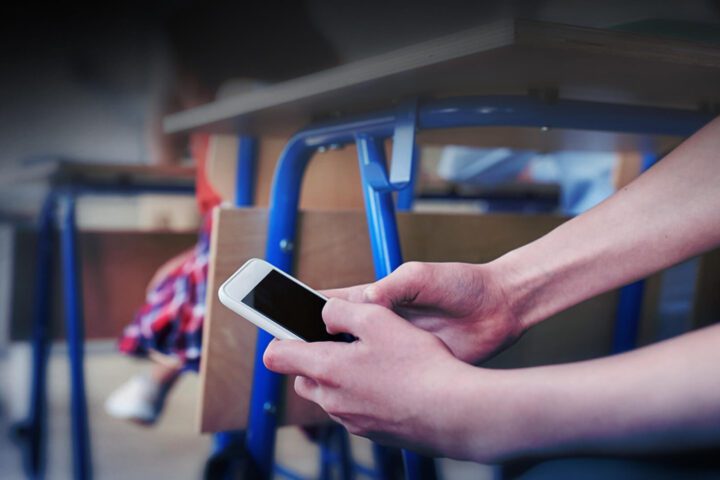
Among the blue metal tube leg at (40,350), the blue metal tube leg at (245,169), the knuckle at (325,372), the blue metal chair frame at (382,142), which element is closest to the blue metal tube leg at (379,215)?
the blue metal chair frame at (382,142)

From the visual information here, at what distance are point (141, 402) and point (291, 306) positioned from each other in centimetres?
101

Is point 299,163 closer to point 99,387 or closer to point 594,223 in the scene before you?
point 594,223

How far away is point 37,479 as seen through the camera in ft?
4.67

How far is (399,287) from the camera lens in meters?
0.51

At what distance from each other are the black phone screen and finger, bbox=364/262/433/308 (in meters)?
0.04

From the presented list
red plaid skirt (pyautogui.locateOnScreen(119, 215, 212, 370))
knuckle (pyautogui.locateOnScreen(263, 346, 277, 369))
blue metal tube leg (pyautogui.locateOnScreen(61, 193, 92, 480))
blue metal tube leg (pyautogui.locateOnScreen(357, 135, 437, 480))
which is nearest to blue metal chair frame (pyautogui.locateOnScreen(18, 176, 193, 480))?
blue metal tube leg (pyautogui.locateOnScreen(61, 193, 92, 480))

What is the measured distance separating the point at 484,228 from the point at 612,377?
45 cm

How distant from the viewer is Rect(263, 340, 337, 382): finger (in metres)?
0.47

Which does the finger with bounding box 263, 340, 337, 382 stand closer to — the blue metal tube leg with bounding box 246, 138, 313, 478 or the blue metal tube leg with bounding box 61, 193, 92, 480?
the blue metal tube leg with bounding box 246, 138, 313, 478

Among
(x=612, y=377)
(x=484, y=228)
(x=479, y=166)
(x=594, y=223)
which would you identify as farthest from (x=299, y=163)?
(x=479, y=166)

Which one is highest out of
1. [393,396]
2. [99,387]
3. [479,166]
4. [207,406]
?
[479,166]

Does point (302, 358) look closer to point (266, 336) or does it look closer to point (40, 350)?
point (266, 336)

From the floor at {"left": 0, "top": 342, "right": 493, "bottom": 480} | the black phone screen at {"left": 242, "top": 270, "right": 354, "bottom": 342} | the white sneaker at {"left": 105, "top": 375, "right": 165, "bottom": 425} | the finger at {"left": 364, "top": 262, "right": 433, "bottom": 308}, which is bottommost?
the floor at {"left": 0, "top": 342, "right": 493, "bottom": 480}

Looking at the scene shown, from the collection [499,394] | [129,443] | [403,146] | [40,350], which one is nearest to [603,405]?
[499,394]
